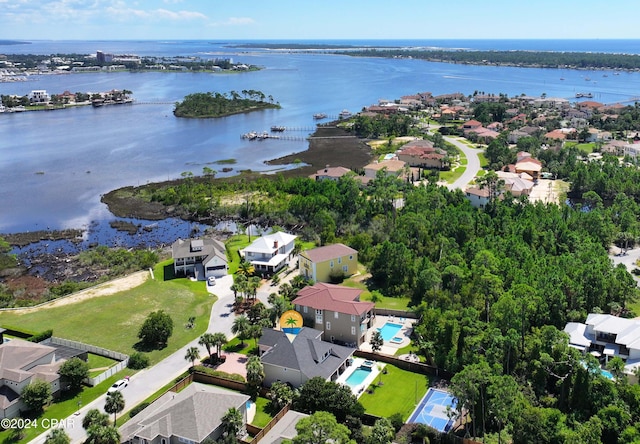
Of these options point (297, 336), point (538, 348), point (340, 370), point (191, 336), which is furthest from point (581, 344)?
point (191, 336)

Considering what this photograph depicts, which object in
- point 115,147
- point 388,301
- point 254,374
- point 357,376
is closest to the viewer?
point 254,374

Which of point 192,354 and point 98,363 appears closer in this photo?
point 192,354

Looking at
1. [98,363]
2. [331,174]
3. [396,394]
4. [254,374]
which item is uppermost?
[331,174]

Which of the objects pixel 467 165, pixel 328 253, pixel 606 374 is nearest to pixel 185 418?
pixel 606 374

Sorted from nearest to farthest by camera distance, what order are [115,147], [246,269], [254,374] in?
[254,374] < [246,269] < [115,147]

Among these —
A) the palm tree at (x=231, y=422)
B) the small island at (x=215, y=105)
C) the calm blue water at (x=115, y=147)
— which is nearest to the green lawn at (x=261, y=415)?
the palm tree at (x=231, y=422)

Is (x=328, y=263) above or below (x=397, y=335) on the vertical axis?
above

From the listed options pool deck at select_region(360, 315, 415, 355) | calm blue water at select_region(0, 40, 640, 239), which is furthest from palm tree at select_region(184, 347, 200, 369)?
calm blue water at select_region(0, 40, 640, 239)

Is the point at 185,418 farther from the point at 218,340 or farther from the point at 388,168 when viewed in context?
the point at 388,168
